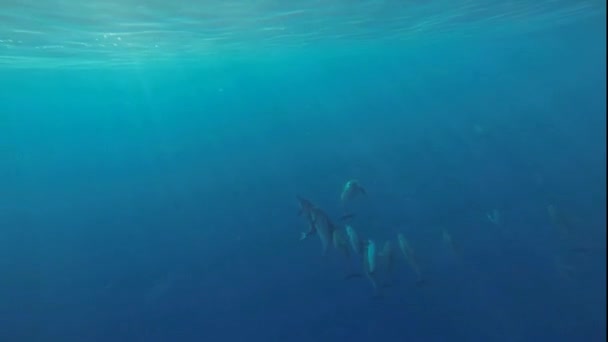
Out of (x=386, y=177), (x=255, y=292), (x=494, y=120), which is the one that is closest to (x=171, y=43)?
(x=386, y=177)

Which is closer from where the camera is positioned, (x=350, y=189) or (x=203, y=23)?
(x=350, y=189)

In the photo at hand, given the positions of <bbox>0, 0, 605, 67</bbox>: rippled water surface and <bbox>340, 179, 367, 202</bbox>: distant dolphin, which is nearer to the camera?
<bbox>340, 179, 367, 202</bbox>: distant dolphin

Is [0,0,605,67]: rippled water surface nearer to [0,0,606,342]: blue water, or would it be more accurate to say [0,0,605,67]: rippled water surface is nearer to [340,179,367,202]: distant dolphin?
[0,0,606,342]: blue water

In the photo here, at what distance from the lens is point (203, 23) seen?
18.5 meters

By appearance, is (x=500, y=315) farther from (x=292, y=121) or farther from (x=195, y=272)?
(x=292, y=121)

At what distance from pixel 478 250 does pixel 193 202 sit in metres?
13.8

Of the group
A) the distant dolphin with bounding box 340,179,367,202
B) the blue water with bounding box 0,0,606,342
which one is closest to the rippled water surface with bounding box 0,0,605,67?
the blue water with bounding box 0,0,606,342

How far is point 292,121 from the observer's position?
47531mm

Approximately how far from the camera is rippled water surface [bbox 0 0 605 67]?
1450 centimetres

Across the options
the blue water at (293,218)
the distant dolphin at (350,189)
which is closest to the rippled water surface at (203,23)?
the blue water at (293,218)

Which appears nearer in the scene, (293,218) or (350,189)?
(350,189)

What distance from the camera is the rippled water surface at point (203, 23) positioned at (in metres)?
14.5

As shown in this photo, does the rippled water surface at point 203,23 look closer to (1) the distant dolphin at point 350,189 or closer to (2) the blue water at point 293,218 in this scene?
(2) the blue water at point 293,218

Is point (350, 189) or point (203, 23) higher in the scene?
point (203, 23)
